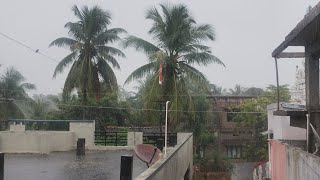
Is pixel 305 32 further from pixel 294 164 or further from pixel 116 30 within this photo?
pixel 116 30

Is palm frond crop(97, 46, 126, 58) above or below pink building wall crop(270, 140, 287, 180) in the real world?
above

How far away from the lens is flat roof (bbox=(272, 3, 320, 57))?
24.3 feet

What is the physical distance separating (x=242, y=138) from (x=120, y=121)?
10.3m

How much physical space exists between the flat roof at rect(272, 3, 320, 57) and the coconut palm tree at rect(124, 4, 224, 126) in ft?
43.9

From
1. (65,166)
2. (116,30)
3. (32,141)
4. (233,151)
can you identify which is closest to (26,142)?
(32,141)

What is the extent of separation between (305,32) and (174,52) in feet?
52.9

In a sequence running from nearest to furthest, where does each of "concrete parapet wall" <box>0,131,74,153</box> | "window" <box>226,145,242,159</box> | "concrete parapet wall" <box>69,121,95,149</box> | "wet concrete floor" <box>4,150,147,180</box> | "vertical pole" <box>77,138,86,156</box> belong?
"wet concrete floor" <box>4,150,147,180</box>
"vertical pole" <box>77,138,86,156</box>
"concrete parapet wall" <box>0,131,74,153</box>
"concrete parapet wall" <box>69,121,95,149</box>
"window" <box>226,145,242,159</box>

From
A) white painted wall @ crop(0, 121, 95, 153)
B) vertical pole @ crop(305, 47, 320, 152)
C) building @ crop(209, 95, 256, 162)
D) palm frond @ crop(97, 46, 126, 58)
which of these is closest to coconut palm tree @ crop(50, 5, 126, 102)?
palm frond @ crop(97, 46, 126, 58)

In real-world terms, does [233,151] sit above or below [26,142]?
below

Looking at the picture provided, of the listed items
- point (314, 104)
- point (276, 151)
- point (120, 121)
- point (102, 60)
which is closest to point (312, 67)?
point (314, 104)

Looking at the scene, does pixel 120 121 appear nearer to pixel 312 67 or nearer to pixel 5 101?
pixel 5 101

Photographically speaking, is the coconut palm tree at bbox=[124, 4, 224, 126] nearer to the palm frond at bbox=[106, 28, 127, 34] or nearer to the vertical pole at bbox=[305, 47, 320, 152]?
the palm frond at bbox=[106, 28, 127, 34]

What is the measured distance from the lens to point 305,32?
8883mm

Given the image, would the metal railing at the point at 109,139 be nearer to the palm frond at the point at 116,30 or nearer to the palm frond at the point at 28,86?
the palm frond at the point at 116,30
